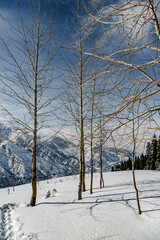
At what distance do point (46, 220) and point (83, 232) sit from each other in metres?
1.36

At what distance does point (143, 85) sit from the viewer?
1.91 meters

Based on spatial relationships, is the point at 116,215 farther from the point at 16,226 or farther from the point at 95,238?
the point at 16,226

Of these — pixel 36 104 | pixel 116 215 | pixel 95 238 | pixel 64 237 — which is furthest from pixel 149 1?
pixel 36 104

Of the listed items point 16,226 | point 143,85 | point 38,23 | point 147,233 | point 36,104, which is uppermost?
point 38,23

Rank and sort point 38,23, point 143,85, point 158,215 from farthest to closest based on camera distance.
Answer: point 38,23, point 158,215, point 143,85

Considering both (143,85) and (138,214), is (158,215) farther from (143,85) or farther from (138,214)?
(143,85)

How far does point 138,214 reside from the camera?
4.31 meters

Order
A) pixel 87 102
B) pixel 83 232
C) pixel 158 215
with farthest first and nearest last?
1. pixel 87 102
2. pixel 158 215
3. pixel 83 232

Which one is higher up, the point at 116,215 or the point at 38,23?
the point at 38,23

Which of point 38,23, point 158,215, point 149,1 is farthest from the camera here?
point 38,23

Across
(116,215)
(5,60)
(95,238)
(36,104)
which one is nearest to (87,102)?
(36,104)

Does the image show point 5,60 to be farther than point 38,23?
No

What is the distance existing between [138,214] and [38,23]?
8.04 metres

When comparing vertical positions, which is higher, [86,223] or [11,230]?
[86,223]
